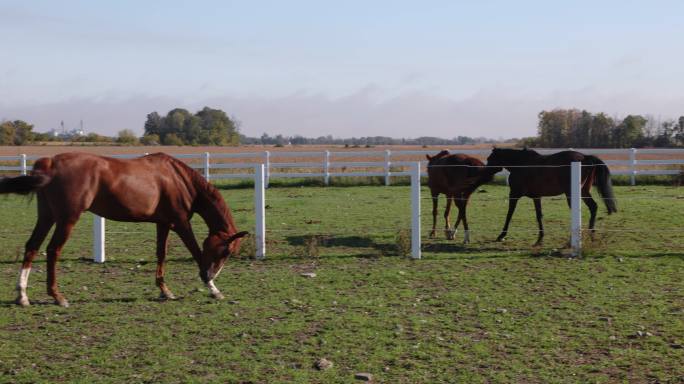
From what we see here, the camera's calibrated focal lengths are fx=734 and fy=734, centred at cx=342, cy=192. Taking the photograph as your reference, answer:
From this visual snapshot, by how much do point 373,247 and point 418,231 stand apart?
3.80ft

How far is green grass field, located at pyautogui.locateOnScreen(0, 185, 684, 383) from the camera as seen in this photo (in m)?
5.08

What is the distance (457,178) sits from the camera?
1214 cm

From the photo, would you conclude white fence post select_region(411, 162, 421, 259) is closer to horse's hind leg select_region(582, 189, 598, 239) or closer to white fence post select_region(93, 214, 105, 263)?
horse's hind leg select_region(582, 189, 598, 239)

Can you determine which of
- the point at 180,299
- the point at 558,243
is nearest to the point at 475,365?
the point at 180,299

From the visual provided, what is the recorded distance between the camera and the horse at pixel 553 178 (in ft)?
37.3

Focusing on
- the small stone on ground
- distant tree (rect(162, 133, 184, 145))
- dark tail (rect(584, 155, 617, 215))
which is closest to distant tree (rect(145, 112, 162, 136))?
distant tree (rect(162, 133, 184, 145))

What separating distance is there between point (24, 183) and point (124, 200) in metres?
0.94

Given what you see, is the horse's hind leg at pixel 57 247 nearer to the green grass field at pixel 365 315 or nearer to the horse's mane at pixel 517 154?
the green grass field at pixel 365 315

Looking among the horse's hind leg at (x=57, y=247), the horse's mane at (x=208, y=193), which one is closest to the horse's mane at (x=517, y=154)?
the horse's mane at (x=208, y=193)

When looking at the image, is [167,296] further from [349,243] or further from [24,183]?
[349,243]

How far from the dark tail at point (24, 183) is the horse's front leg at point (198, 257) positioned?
1.41 meters

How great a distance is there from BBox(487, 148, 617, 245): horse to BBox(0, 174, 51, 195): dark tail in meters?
6.94

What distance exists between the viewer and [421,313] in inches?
263

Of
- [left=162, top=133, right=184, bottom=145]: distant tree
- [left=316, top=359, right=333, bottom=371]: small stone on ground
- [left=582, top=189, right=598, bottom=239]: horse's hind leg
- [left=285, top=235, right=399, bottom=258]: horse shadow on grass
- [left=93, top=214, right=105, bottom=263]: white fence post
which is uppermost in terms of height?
[left=162, top=133, right=184, bottom=145]: distant tree
